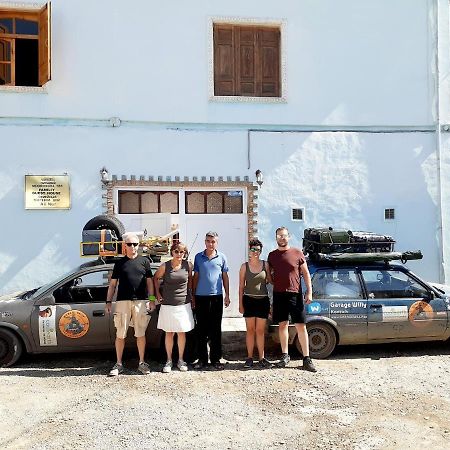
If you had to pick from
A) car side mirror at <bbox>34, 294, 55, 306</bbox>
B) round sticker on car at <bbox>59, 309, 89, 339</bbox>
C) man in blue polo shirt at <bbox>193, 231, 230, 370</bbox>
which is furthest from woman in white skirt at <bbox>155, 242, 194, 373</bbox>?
car side mirror at <bbox>34, 294, 55, 306</bbox>

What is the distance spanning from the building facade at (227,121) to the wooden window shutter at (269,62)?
0.02m

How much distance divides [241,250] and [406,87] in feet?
15.4

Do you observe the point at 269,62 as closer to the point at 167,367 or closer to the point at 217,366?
the point at 217,366

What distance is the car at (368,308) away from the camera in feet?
21.3

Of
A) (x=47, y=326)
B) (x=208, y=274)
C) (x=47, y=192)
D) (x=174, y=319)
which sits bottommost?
(x=47, y=326)

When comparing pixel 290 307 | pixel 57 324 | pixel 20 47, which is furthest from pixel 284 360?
pixel 20 47

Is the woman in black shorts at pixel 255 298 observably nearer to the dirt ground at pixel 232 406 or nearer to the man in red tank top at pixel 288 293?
the man in red tank top at pixel 288 293

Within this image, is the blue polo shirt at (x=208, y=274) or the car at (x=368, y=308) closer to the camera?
the blue polo shirt at (x=208, y=274)

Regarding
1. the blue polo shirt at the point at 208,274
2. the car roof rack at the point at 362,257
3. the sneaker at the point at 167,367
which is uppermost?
the car roof rack at the point at 362,257

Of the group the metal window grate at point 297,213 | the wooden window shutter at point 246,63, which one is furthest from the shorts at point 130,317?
the wooden window shutter at point 246,63

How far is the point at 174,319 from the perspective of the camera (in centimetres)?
602

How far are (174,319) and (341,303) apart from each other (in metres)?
2.21

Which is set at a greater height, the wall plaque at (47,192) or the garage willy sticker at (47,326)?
the wall plaque at (47,192)

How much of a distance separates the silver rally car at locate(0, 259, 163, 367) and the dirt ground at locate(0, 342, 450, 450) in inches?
11.4
